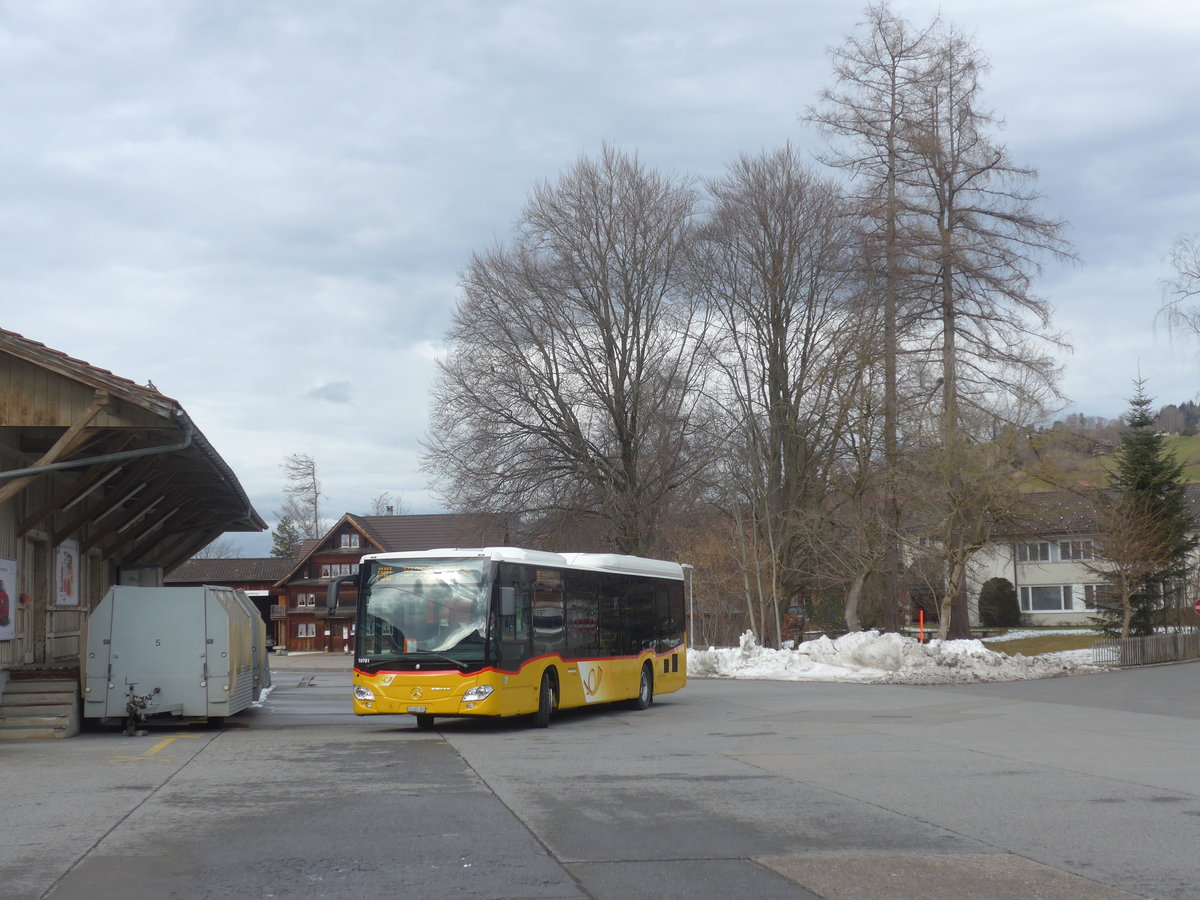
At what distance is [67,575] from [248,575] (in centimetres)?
6949

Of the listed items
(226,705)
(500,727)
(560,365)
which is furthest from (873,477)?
(226,705)

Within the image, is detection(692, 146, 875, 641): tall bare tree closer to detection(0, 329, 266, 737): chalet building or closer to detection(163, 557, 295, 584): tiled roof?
detection(0, 329, 266, 737): chalet building

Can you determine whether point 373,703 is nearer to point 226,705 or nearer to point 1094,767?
point 226,705

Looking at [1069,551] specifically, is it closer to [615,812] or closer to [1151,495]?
[1151,495]

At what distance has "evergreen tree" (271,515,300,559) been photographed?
109688 millimetres

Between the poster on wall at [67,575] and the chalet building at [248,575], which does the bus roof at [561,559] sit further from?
the chalet building at [248,575]

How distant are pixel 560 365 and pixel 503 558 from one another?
22900 millimetres

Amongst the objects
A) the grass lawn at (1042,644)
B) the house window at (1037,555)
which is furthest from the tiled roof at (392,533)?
the grass lawn at (1042,644)

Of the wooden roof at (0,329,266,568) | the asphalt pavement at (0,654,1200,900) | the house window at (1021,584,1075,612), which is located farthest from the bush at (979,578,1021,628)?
the asphalt pavement at (0,654,1200,900)

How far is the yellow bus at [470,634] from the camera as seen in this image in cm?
1858

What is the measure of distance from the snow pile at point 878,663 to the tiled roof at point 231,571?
197 ft

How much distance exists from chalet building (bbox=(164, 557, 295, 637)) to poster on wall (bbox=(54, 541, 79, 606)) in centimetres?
6291

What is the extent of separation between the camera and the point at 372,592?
1938cm

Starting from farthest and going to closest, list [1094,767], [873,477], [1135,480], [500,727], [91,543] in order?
[1135,480]
[873,477]
[91,543]
[500,727]
[1094,767]
